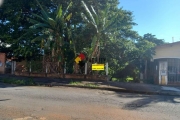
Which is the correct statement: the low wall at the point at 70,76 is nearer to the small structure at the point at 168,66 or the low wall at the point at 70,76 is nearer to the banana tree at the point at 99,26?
the banana tree at the point at 99,26

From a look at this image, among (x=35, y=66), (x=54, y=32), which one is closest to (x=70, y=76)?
(x=35, y=66)

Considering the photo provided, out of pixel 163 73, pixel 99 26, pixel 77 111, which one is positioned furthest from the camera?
pixel 163 73

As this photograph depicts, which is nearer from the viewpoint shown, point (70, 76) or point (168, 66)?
point (70, 76)

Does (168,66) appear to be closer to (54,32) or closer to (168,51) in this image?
(168,51)

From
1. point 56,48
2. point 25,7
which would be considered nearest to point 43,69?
point 56,48

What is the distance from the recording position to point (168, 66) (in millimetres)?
15320

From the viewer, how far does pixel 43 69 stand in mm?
15742

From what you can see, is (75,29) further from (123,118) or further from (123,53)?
(123,118)

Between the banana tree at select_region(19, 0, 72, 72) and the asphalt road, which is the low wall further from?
the asphalt road

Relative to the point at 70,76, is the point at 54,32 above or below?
above

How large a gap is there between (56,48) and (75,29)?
210 centimetres

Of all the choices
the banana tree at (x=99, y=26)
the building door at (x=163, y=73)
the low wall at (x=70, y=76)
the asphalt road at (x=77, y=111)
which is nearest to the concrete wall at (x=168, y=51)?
the building door at (x=163, y=73)

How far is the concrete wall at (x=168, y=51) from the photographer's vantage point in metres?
15.3

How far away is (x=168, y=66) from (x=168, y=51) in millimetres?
1274
